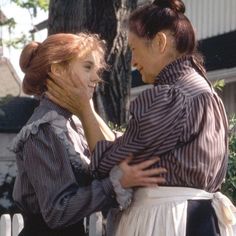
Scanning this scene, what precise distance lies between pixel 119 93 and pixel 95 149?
2.24 m

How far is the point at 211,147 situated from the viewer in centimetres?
251

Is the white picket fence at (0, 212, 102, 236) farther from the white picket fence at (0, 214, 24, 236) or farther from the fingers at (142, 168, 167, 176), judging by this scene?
the fingers at (142, 168, 167, 176)

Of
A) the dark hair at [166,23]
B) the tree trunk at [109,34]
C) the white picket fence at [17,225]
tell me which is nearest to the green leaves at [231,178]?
the tree trunk at [109,34]

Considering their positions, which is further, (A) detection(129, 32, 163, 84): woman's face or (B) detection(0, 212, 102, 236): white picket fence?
(B) detection(0, 212, 102, 236): white picket fence

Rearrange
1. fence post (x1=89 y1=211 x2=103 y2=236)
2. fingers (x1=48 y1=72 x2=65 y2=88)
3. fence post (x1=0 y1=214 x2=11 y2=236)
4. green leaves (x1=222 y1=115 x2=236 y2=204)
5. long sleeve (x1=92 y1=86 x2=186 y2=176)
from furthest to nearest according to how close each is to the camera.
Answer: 1. green leaves (x1=222 y1=115 x2=236 y2=204)
2. fence post (x1=0 y1=214 x2=11 y2=236)
3. fence post (x1=89 y1=211 x2=103 y2=236)
4. fingers (x1=48 y1=72 x2=65 y2=88)
5. long sleeve (x1=92 y1=86 x2=186 y2=176)

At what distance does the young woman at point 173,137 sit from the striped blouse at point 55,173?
0.11 m

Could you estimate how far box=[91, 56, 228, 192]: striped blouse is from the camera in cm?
248

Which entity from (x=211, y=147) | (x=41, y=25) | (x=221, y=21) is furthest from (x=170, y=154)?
(x=41, y=25)

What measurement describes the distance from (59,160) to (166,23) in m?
0.64

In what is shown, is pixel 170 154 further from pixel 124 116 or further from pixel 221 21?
pixel 221 21

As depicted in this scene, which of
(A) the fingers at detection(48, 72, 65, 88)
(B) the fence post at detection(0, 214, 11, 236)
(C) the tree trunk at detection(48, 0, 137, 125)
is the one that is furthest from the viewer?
(C) the tree trunk at detection(48, 0, 137, 125)

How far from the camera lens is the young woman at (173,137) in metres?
2.48

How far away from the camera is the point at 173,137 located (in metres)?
2.47

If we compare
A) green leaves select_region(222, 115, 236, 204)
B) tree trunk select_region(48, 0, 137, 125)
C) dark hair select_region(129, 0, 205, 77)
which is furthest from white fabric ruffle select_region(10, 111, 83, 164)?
tree trunk select_region(48, 0, 137, 125)
